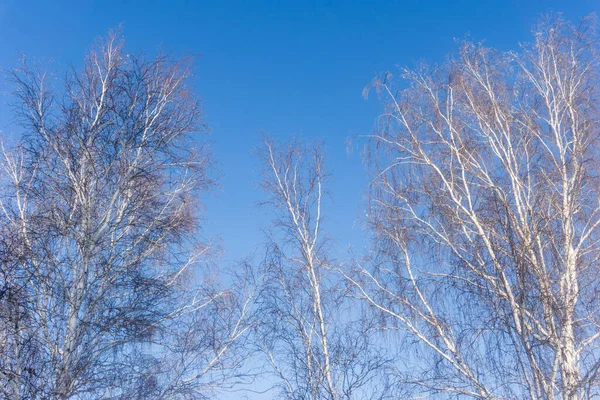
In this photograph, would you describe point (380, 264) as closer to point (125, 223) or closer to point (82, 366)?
point (125, 223)

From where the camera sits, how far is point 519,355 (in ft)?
26.1

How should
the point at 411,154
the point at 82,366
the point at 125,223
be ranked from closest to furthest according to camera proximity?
the point at 82,366, the point at 125,223, the point at 411,154

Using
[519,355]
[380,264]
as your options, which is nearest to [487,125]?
[380,264]

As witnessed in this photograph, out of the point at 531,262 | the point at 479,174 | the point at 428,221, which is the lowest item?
the point at 531,262

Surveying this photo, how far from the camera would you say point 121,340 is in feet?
25.8

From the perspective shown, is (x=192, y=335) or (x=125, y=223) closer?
(x=125, y=223)

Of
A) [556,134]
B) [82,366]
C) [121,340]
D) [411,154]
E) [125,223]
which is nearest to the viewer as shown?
[82,366]

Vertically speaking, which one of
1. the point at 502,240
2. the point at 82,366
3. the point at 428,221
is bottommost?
the point at 82,366

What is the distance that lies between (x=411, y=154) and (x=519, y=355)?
4062 millimetres

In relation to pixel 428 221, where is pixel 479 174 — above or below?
above

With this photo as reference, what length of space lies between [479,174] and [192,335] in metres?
5.46

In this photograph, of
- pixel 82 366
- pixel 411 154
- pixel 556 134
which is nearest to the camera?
pixel 82 366

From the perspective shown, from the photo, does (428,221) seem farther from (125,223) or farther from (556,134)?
(125,223)

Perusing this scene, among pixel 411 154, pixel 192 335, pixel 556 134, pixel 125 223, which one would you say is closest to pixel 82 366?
pixel 125 223
